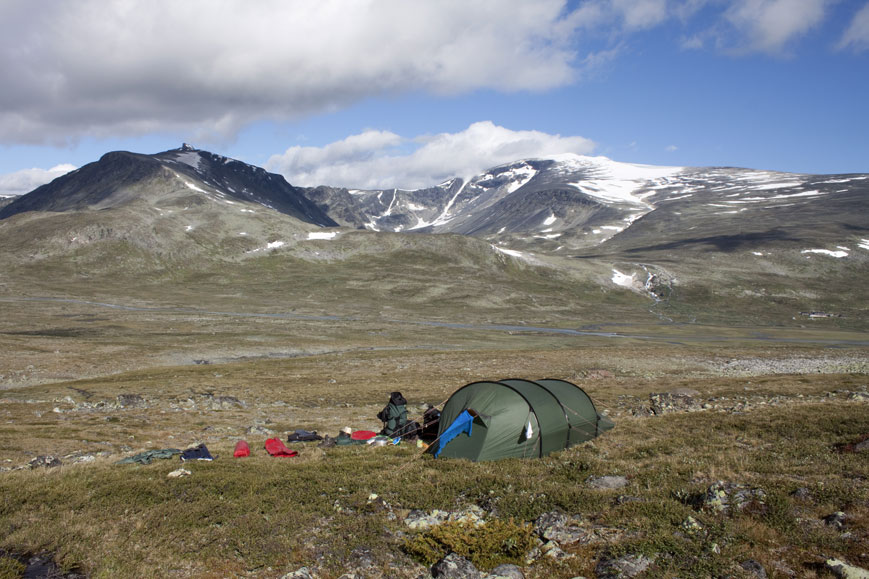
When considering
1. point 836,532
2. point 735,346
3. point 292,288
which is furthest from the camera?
point 292,288

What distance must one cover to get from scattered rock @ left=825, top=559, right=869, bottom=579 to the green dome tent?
9.90m

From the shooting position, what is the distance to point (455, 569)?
10.1 meters

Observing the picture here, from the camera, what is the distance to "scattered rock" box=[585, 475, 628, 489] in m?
14.4

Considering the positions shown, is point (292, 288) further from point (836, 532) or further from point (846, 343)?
point (836, 532)

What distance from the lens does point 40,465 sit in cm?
1748

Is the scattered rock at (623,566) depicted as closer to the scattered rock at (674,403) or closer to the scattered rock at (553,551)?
the scattered rock at (553,551)

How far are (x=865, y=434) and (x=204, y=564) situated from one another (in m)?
21.7

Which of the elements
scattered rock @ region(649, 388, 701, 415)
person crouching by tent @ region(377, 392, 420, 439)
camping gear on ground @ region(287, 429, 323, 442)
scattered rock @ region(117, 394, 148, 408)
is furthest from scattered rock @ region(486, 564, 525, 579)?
scattered rock @ region(117, 394, 148, 408)

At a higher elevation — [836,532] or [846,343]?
[836,532]

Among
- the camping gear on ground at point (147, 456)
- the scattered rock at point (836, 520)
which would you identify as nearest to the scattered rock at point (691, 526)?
the scattered rock at point (836, 520)

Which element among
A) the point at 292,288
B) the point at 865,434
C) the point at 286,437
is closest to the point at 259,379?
the point at 286,437

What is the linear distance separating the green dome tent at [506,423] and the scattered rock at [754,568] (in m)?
8.99

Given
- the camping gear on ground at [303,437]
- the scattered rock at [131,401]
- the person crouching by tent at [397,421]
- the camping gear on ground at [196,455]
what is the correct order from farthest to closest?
the scattered rock at [131,401], the person crouching by tent at [397,421], the camping gear on ground at [303,437], the camping gear on ground at [196,455]

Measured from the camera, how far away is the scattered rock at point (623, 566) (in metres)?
9.57
